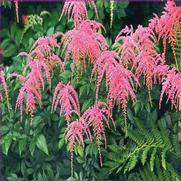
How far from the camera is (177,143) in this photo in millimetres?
2146

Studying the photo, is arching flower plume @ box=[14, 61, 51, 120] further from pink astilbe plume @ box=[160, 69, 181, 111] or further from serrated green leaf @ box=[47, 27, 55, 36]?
pink astilbe plume @ box=[160, 69, 181, 111]

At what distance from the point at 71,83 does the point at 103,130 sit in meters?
0.24

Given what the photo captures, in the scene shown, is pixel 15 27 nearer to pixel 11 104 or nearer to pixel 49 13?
pixel 49 13

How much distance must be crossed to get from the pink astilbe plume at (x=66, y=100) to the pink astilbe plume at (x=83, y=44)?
0.11 metres

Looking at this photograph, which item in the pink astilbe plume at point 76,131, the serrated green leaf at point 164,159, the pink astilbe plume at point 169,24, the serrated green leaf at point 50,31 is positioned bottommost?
the serrated green leaf at point 164,159

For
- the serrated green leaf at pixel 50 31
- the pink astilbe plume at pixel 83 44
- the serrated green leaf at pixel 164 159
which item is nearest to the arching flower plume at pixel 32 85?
the pink astilbe plume at pixel 83 44

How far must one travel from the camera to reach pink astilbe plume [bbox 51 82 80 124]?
6.27ft

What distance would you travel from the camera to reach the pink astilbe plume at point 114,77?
1898 millimetres

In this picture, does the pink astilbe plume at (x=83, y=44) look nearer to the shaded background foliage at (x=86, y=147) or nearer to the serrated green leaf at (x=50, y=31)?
the shaded background foliage at (x=86, y=147)

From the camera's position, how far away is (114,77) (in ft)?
6.22

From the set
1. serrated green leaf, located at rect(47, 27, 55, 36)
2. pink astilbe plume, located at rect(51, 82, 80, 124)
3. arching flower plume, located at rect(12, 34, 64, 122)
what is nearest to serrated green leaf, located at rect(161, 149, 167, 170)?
pink astilbe plume, located at rect(51, 82, 80, 124)

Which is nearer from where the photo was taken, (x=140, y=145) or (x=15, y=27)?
(x=140, y=145)

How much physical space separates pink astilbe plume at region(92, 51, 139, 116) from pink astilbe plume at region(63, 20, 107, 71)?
0.05m

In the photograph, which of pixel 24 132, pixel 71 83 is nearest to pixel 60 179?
pixel 24 132
